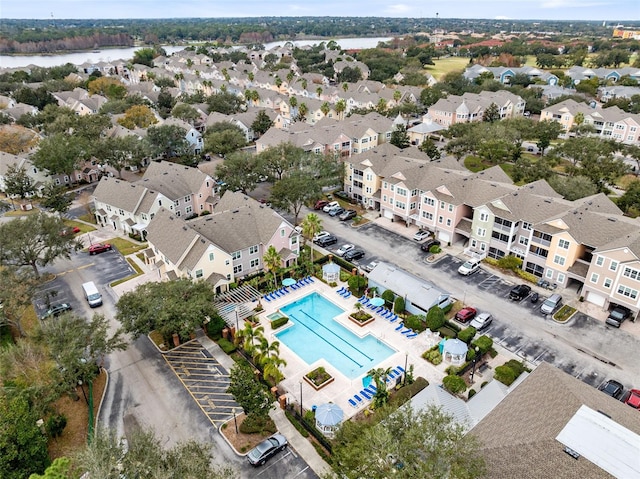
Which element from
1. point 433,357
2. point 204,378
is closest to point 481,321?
point 433,357

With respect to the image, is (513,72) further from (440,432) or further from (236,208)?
(440,432)

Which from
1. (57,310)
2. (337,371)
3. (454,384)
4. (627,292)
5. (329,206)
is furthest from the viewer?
(329,206)

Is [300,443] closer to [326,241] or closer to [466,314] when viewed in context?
[466,314]

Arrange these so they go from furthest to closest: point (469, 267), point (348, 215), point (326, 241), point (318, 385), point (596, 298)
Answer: point (348, 215) < point (326, 241) < point (469, 267) < point (596, 298) < point (318, 385)

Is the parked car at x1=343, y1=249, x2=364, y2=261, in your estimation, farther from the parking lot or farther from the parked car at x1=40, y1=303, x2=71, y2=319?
the parked car at x1=40, y1=303, x2=71, y2=319

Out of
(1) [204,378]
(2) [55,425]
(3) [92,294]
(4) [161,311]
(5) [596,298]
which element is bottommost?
(1) [204,378]

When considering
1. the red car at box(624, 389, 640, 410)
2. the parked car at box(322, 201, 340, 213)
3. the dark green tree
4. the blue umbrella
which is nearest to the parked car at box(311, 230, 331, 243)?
the parked car at box(322, 201, 340, 213)

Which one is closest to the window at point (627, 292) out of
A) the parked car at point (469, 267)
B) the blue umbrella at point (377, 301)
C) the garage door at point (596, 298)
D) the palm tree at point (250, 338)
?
the garage door at point (596, 298)
